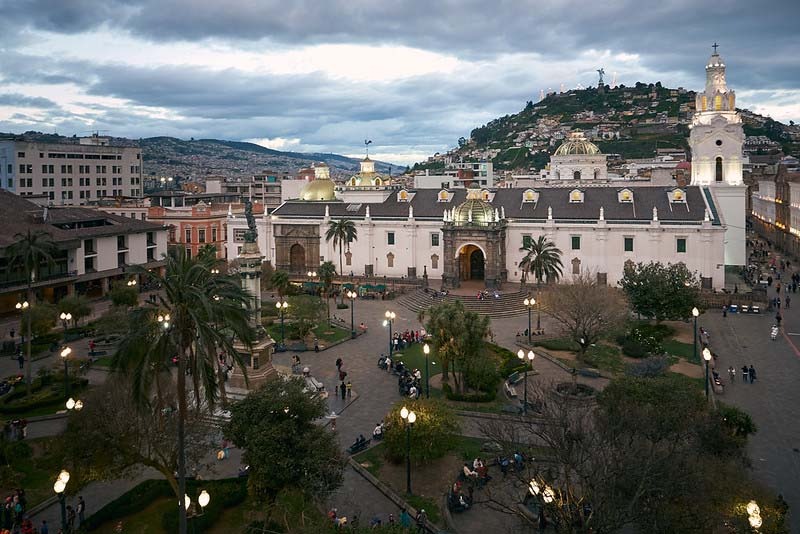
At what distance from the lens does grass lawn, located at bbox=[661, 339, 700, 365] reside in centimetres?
3681

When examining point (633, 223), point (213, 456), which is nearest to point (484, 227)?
point (633, 223)

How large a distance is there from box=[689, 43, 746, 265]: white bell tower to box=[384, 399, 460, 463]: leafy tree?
49.7 m

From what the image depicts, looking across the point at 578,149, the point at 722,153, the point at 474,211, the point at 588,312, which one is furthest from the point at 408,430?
the point at 578,149

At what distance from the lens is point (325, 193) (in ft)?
244

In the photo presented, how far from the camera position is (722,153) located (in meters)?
64.8

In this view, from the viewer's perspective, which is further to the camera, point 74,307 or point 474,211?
point 474,211

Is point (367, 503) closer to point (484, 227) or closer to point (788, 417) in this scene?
point (788, 417)

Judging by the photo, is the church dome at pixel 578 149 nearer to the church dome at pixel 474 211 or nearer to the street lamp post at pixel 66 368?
the church dome at pixel 474 211

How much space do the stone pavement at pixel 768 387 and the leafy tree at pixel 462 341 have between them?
1165 centimetres

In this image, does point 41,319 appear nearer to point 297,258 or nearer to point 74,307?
point 74,307

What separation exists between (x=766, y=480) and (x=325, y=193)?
194 ft

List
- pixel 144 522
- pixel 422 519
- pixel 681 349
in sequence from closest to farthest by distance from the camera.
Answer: pixel 422 519
pixel 144 522
pixel 681 349

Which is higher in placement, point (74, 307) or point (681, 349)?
point (74, 307)

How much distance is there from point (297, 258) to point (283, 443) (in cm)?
5078
